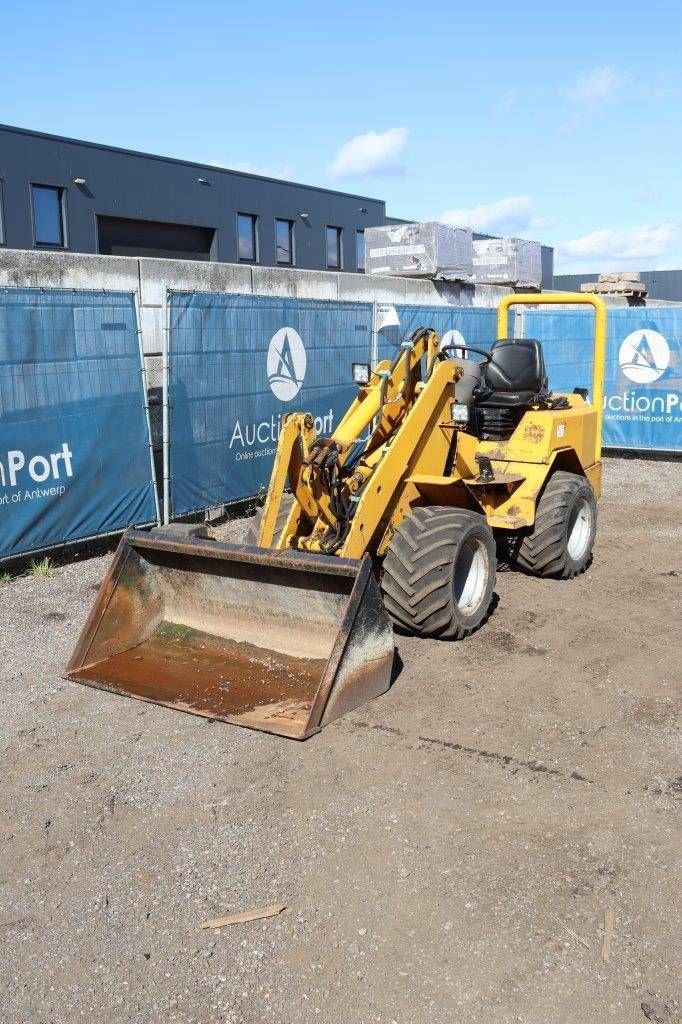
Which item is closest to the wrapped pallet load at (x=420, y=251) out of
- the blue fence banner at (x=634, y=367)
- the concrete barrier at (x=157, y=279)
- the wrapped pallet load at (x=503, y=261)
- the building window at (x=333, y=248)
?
the concrete barrier at (x=157, y=279)

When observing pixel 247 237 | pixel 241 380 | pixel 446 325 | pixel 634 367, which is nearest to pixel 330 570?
pixel 241 380

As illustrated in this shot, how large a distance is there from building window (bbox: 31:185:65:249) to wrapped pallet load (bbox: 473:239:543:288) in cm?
914

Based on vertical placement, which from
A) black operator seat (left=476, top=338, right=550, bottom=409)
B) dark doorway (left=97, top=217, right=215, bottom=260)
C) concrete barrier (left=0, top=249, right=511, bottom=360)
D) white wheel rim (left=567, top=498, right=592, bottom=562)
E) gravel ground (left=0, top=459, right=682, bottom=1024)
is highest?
dark doorway (left=97, top=217, right=215, bottom=260)

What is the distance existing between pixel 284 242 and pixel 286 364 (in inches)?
669

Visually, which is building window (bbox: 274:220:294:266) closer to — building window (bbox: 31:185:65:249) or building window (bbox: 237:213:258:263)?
building window (bbox: 237:213:258:263)

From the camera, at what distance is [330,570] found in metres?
5.17

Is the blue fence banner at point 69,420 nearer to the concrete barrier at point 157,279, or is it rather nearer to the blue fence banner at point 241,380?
the blue fence banner at point 241,380

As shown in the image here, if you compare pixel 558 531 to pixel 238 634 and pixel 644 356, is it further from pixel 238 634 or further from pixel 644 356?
pixel 644 356

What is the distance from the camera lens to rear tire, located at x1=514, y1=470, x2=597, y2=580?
7.56 metres

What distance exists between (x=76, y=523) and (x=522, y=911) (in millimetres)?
6041

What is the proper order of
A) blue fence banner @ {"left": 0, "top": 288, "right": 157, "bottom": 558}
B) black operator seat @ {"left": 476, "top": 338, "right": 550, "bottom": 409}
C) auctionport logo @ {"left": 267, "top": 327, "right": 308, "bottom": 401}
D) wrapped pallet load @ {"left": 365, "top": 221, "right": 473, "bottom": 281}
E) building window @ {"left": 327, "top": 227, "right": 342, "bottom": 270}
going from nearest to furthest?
blue fence banner @ {"left": 0, "top": 288, "right": 157, "bottom": 558}, black operator seat @ {"left": 476, "top": 338, "right": 550, "bottom": 409}, auctionport logo @ {"left": 267, "top": 327, "right": 308, "bottom": 401}, wrapped pallet load @ {"left": 365, "top": 221, "right": 473, "bottom": 281}, building window @ {"left": 327, "top": 227, "right": 342, "bottom": 270}

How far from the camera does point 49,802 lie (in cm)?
437

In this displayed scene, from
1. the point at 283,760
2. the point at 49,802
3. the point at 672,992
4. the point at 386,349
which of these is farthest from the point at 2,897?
the point at 386,349

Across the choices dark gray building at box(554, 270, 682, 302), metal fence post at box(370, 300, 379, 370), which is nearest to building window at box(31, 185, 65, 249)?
metal fence post at box(370, 300, 379, 370)
